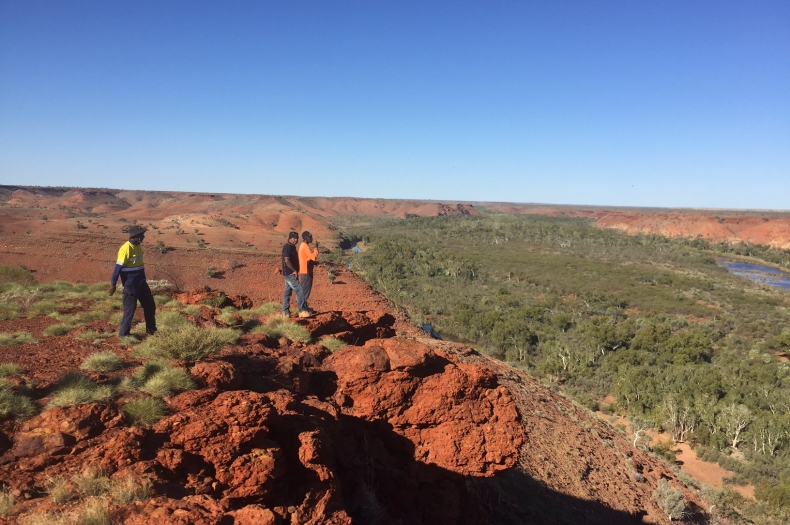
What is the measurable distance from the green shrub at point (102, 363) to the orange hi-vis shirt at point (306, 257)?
3.48m

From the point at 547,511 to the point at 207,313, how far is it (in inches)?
264

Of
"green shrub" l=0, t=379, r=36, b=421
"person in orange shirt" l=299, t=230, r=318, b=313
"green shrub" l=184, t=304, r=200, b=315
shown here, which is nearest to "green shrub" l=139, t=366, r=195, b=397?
"green shrub" l=0, t=379, r=36, b=421

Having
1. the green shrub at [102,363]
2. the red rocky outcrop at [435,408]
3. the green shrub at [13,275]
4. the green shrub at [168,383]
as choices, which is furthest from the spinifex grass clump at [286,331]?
the green shrub at [13,275]

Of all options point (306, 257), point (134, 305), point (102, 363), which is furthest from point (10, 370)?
point (306, 257)

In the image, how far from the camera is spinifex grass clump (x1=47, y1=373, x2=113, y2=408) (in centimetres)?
353

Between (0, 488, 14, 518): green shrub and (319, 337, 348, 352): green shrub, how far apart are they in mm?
3653

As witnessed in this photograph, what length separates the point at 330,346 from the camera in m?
6.12

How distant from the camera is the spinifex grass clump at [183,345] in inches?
185

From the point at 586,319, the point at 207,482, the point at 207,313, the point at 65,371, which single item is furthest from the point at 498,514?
the point at 586,319

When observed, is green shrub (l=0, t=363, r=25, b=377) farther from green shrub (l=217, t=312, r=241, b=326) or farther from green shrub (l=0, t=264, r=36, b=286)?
green shrub (l=0, t=264, r=36, b=286)

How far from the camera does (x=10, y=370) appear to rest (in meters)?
4.03

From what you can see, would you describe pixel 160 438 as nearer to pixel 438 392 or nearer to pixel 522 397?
pixel 438 392

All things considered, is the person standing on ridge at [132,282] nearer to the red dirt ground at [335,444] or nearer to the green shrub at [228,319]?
the red dirt ground at [335,444]

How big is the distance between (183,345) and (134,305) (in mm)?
1500
